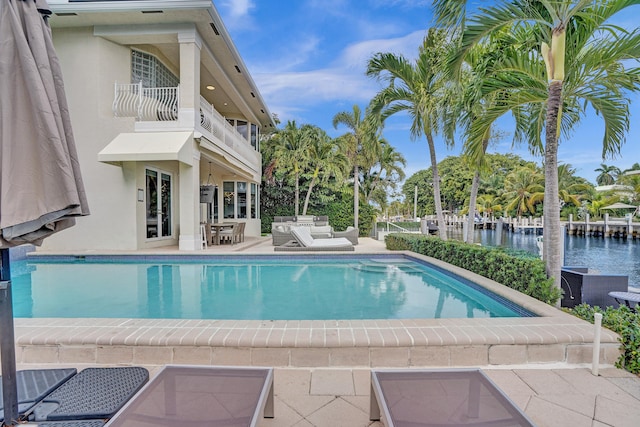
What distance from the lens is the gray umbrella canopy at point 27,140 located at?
5.43ft

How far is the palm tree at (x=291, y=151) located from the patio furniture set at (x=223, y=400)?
16745mm

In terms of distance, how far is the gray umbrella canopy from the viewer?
5.43 feet

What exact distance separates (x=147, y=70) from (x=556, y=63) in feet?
39.5

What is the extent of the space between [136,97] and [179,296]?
7508mm

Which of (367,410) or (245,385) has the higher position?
(245,385)

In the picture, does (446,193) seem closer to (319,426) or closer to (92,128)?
(92,128)

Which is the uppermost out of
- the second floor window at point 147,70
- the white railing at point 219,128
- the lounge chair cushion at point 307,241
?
the second floor window at point 147,70

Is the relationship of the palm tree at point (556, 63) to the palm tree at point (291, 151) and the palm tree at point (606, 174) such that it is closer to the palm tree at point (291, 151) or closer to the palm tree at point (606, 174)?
the palm tree at point (291, 151)

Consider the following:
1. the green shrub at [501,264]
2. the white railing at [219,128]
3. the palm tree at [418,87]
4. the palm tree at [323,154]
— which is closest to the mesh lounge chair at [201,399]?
the green shrub at [501,264]

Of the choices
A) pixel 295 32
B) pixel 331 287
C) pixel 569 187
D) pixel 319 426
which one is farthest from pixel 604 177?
pixel 319 426

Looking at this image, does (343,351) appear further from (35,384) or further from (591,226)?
(591,226)

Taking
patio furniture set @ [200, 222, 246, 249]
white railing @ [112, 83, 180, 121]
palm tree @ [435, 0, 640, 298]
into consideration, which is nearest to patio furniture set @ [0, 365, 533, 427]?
palm tree @ [435, 0, 640, 298]

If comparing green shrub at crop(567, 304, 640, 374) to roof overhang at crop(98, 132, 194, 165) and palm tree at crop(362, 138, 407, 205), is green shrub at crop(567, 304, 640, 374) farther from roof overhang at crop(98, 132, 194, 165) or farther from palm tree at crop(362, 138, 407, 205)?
palm tree at crop(362, 138, 407, 205)

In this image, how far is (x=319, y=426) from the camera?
2008 mm
